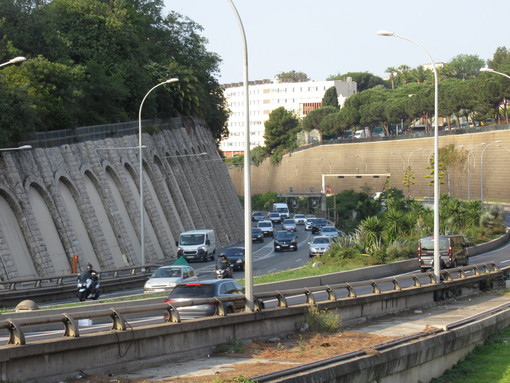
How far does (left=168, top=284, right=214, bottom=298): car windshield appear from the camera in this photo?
2252 cm

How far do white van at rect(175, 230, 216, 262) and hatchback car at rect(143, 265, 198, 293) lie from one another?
975 inches

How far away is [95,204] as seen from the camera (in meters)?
57.2

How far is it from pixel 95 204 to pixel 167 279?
2211 cm

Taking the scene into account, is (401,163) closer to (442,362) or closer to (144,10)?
(144,10)

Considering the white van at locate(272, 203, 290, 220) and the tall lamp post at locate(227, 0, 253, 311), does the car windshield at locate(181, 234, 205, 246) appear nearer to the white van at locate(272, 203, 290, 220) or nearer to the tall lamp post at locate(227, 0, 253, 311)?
the tall lamp post at locate(227, 0, 253, 311)

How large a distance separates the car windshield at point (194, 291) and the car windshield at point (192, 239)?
1578 inches

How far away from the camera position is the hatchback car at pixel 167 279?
35750 millimetres

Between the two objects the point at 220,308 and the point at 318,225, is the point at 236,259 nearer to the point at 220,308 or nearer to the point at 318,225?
the point at 220,308

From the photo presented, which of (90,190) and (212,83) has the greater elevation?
(212,83)

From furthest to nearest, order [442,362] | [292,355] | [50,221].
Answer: [50,221] → [442,362] → [292,355]

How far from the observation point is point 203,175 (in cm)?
8900

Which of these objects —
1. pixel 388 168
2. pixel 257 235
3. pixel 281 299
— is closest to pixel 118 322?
pixel 281 299

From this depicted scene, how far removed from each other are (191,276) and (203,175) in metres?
51.6

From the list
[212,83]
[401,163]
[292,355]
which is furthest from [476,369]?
[401,163]
